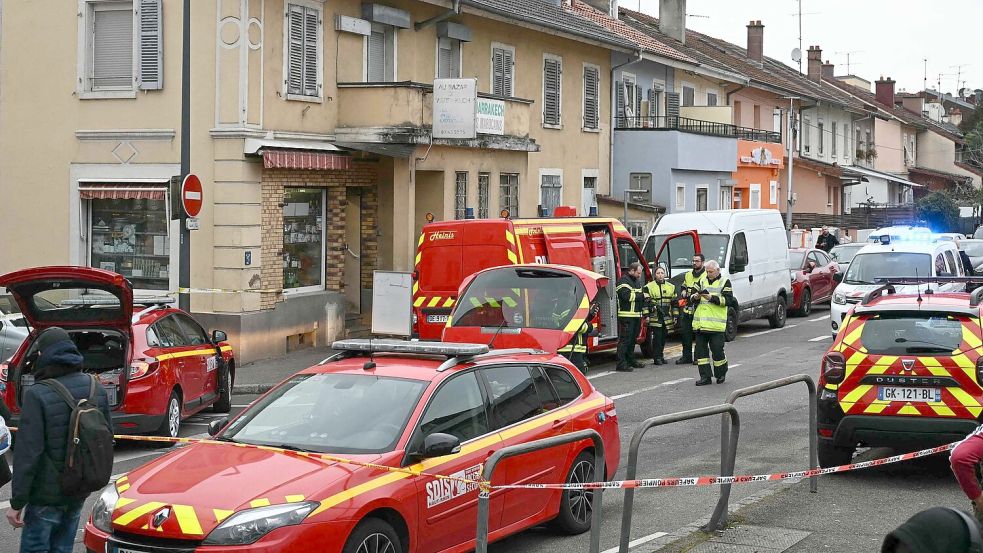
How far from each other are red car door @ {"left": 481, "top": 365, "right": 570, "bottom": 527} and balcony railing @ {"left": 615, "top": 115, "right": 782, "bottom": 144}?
2736cm

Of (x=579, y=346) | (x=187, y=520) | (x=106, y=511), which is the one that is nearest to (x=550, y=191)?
(x=579, y=346)

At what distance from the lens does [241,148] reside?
21109 mm

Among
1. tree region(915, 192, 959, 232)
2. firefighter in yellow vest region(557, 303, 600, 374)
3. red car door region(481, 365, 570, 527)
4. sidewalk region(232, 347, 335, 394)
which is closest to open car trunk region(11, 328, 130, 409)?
sidewalk region(232, 347, 335, 394)

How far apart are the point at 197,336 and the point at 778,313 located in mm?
15086

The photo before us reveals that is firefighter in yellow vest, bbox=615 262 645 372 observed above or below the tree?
below

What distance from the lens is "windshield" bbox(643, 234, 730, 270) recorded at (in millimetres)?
24234

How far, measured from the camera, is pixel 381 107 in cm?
2319

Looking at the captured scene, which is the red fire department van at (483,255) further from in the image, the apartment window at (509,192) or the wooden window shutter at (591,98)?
the wooden window shutter at (591,98)

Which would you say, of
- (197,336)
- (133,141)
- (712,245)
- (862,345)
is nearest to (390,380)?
(862,345)

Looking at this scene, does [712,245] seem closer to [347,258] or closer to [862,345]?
[347,258]

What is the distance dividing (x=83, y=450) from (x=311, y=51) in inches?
638

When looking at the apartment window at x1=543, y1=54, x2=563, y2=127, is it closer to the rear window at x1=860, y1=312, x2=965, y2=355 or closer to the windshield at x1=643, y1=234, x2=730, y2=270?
the windshield at x1=643, y1=234, x2=730, y2=270

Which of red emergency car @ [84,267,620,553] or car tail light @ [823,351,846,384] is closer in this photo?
red emergency car @ [84,267,620,553]

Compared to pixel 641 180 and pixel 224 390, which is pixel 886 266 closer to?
pixel 224 390
